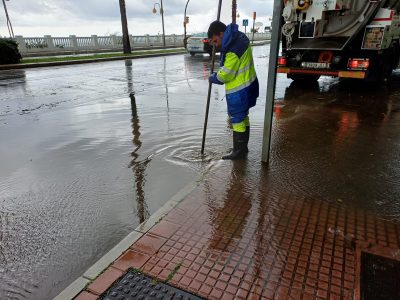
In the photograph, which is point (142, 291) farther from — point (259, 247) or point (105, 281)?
point (259, 247)

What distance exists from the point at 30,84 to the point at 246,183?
31.8ft

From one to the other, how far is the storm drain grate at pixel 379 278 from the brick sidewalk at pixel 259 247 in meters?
0.05

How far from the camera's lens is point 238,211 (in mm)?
3061

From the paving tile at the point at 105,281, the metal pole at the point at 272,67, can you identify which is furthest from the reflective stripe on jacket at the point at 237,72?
the paving tile at the point at 105,281

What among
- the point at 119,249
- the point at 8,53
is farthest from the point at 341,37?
the point at 8,53

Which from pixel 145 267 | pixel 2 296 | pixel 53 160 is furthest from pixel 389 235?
pixel 53 160

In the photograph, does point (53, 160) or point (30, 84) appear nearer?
point (53, 160)

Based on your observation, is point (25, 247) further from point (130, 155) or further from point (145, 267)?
point (130, 155)

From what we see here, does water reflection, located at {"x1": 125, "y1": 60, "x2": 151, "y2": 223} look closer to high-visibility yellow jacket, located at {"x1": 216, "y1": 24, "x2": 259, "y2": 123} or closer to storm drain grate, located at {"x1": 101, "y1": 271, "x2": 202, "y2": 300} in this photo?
storm drain grate, located at {"x1": 101, "y1": 271, "x2": 202, "y2": 300}

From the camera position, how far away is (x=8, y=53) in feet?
51.6

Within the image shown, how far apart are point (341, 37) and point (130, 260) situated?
7.97m

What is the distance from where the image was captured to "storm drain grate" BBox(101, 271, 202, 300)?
209 cm

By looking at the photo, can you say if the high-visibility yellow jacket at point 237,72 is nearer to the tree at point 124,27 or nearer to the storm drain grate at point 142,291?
the storm drain grate at point 142,291

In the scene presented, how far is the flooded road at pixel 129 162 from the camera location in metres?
2.75
